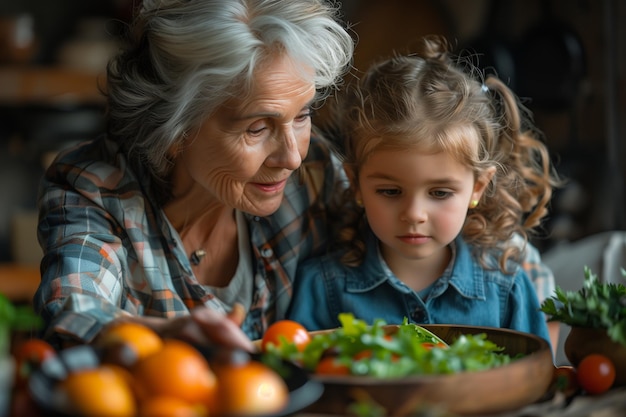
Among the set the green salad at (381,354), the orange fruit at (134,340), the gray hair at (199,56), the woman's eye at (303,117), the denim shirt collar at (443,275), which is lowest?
the denim shirt collar at (443,275)

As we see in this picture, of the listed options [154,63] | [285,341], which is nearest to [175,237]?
[154,63]

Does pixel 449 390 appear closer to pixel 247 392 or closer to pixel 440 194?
pixel 247 392

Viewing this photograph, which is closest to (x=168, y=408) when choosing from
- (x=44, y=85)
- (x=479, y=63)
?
(x=479, y=63)

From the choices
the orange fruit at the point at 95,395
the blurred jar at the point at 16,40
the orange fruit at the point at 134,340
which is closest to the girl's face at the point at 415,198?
the orange fruit at the point at 134,340

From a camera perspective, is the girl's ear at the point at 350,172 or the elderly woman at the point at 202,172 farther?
the girl's ear at the point at 350,172

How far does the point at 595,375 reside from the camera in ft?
3.84

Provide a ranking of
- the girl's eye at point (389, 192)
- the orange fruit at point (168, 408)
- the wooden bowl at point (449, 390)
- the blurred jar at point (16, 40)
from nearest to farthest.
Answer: the orange fruit at point (168, 408), the wooden bowl at point (449, 390), the girl's eye at point (389, 192), the blurred jar at point (16, 40)

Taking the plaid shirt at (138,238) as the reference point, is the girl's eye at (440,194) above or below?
above

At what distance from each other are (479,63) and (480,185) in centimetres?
154

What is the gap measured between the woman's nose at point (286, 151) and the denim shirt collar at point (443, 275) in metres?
0.30

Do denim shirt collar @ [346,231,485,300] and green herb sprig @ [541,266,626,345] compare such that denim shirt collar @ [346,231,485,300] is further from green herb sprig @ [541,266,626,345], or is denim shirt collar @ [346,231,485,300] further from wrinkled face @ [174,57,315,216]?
green herb sprig @ [541,266,626,345]

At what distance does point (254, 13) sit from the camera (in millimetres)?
1603

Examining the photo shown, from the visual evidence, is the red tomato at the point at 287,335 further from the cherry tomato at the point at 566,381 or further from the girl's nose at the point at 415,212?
the girl's nose at the point at 415,212

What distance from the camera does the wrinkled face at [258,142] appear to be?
1.55 metres
